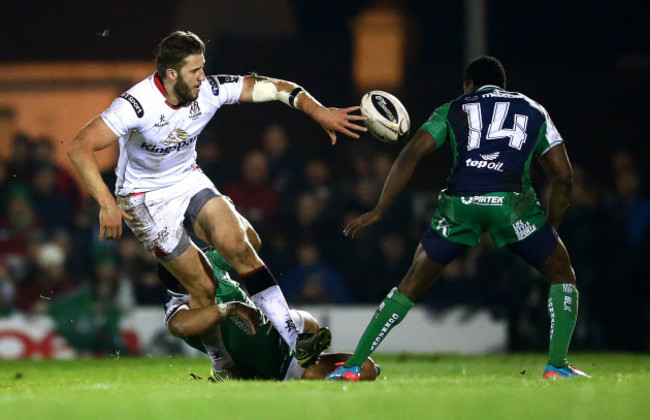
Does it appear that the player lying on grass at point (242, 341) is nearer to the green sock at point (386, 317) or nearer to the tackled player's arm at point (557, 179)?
the green sock at point (386, 317)

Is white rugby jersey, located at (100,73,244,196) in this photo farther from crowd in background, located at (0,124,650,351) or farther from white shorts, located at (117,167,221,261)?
crowd in background, located at (0,124,650,351)

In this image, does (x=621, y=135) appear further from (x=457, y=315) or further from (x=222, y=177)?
(x=222, y=177)

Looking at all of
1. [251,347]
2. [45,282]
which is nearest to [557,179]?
[251,347]

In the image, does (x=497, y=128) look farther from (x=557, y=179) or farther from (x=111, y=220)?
(x=111, y=220)

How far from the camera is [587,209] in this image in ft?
41.4

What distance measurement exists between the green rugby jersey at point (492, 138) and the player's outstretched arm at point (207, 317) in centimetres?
150

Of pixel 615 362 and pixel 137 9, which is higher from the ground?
pixel 137 9

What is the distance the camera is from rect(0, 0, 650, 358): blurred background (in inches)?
495

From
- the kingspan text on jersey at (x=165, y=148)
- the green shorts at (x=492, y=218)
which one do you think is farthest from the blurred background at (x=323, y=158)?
the green shorts at (x=492, y=218)

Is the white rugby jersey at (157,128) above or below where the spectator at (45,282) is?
above

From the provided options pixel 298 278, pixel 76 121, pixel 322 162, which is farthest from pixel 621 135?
pixel 76 121

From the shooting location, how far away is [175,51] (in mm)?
7805

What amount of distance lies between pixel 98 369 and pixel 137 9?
8.44 metres

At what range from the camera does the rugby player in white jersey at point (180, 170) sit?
746 centimetres
